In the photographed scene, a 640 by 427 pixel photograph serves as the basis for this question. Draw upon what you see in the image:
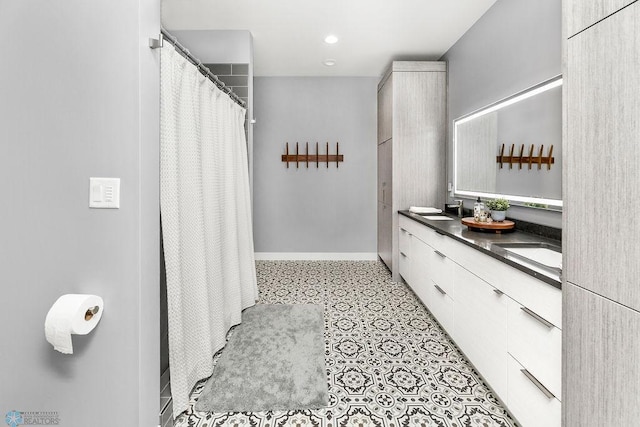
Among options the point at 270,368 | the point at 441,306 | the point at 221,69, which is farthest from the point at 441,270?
the point at 221,69

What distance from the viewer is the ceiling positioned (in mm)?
3000

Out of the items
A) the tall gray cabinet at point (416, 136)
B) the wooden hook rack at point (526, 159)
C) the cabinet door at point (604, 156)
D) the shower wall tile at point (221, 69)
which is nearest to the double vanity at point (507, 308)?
the cabinet door at point (604, 156)

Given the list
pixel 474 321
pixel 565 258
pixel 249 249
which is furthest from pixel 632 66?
pixel 249 249

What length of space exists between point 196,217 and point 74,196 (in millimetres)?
715

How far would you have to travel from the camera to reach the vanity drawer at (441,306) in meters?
2.43

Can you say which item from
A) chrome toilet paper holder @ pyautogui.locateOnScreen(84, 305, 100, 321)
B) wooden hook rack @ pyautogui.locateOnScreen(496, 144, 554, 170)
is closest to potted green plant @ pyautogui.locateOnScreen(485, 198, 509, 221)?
wooden hook rack @ pyautogui.locateOnScreen(496, 144, 554, 170)

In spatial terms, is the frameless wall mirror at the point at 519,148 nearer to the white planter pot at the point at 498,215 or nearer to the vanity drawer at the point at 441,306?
the white planter pot at the point at 498,215

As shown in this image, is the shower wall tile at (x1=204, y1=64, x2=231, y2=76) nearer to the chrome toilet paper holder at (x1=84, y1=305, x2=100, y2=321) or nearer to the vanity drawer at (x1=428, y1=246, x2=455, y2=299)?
the vanity drawer at (x1=428, y1=246, x2=455, y2=299)

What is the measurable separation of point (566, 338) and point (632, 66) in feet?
2.93

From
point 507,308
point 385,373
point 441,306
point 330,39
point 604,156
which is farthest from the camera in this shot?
point 330,39

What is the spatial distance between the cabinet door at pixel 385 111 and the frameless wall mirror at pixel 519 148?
3.15ft

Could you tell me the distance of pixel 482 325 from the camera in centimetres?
192

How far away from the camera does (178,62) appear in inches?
69.7

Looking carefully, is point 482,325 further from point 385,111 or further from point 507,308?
point 385,111
